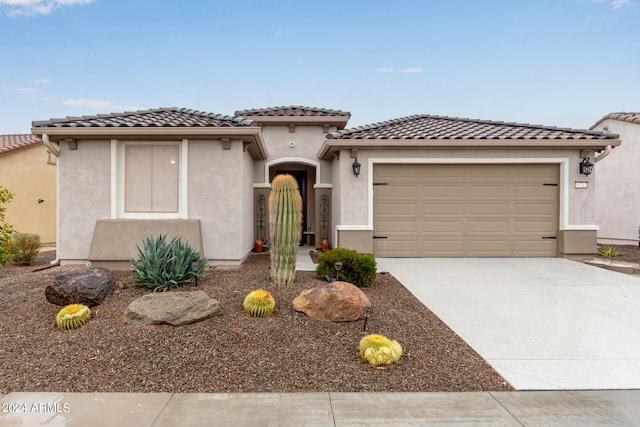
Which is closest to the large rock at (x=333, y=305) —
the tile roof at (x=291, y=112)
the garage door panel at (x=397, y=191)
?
the garage door panel at (x=397, y=191)

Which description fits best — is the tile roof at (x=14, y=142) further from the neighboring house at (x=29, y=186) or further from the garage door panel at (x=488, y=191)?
the garage door panel at (x=488, y=191)

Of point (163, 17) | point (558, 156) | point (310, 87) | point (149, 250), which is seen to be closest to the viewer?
point (149, 250)

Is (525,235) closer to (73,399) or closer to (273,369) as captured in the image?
(273,369)

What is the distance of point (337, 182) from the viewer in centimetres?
1024

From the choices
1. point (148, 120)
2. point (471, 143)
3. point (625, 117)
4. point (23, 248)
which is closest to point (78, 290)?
point (148, 120)

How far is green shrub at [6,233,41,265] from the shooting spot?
913cm

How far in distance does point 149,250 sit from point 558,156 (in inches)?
421

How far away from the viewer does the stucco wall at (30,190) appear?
13.0 metres

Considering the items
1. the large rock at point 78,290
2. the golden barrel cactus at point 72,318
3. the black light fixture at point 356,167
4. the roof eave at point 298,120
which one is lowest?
the golden barrel cactus at point 72,318

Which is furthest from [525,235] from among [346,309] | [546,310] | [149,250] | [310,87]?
[310,87]

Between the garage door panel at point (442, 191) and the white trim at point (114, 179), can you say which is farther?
the garage door panel at point (442, 191)

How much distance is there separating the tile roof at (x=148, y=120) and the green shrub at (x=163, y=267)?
3.39m

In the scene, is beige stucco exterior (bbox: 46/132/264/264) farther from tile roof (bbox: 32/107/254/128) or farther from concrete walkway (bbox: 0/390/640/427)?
concrete walkway (bbox: 0/390/640/427)

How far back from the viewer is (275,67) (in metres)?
16.5
